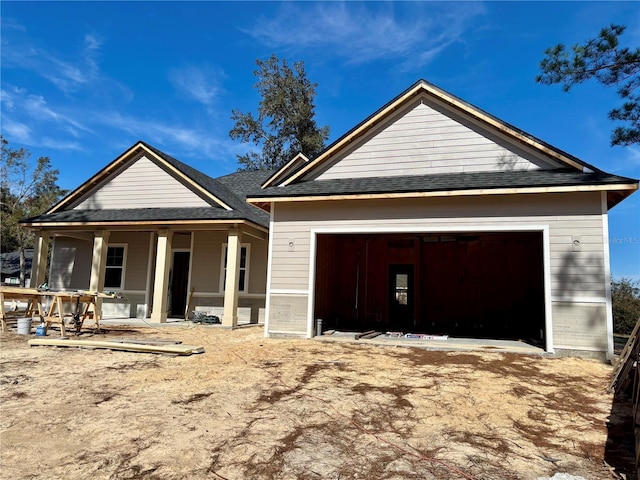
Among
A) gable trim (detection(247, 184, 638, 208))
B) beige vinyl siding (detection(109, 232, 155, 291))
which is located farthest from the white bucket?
gable trim (detection(247, 184, 638, 208))

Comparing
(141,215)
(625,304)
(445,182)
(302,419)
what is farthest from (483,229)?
(625,304)

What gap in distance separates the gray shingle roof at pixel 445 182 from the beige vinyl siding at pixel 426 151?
262mm

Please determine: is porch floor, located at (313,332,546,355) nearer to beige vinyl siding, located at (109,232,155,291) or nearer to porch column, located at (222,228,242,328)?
porch column, located at (222,228,242,328)

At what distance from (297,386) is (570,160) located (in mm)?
8552

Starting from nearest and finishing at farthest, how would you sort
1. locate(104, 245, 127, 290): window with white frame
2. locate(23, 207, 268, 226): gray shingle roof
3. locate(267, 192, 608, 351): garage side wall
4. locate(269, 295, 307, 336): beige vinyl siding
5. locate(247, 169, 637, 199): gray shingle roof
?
locate(267, 192, 608, 351): garage side wall → locate(247, 169, 637, 199): gray shingle roof → locate(269, 295, 307, 336): beige vinyl siding → locate(23, 207, 268, 226): gray shingle roof → locate(104, 245, 127, 290): window with white frame

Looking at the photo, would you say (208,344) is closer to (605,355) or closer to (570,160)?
(605,355)

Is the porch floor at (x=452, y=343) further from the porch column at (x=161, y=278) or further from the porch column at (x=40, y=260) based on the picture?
the porch column at (x=40, y=260)

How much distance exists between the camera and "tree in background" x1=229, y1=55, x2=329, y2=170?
3528cm

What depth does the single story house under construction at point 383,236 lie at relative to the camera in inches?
356

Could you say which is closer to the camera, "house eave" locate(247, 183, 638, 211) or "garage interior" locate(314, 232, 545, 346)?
"house eave" locate(247, 183, 638, 211)

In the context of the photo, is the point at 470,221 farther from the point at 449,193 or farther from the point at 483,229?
the point at 449,193

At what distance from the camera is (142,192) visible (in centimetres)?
1509

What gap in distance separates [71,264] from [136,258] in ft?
10.8

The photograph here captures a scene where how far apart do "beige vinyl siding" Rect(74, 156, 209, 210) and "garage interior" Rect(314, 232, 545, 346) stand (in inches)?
227
